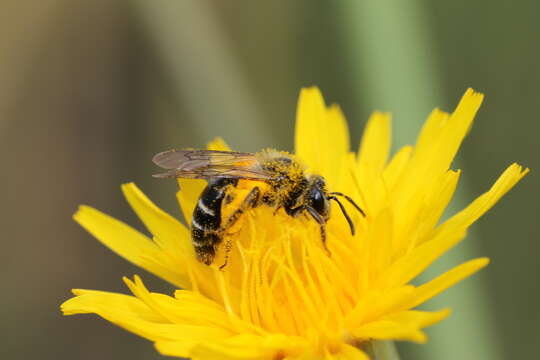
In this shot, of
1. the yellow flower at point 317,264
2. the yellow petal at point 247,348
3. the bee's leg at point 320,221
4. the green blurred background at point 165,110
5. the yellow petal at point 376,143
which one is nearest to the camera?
the yellow petal at point 247,348

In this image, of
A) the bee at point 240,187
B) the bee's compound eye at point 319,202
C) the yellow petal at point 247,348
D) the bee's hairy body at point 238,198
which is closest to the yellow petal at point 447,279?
the yellow petal at point 247,348

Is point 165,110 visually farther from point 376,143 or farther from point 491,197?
point 491,197

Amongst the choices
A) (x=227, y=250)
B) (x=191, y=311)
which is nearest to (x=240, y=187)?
(x=227, y=250)

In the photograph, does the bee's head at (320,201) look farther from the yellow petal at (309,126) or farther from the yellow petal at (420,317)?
the yellow petal at (420,317)

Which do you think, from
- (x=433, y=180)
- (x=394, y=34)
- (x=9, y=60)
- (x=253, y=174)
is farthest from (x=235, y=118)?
(x=9, y=60)

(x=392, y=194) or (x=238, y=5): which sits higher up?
(x=238, y=5)

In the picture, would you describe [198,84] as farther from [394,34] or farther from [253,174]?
[253,174]
